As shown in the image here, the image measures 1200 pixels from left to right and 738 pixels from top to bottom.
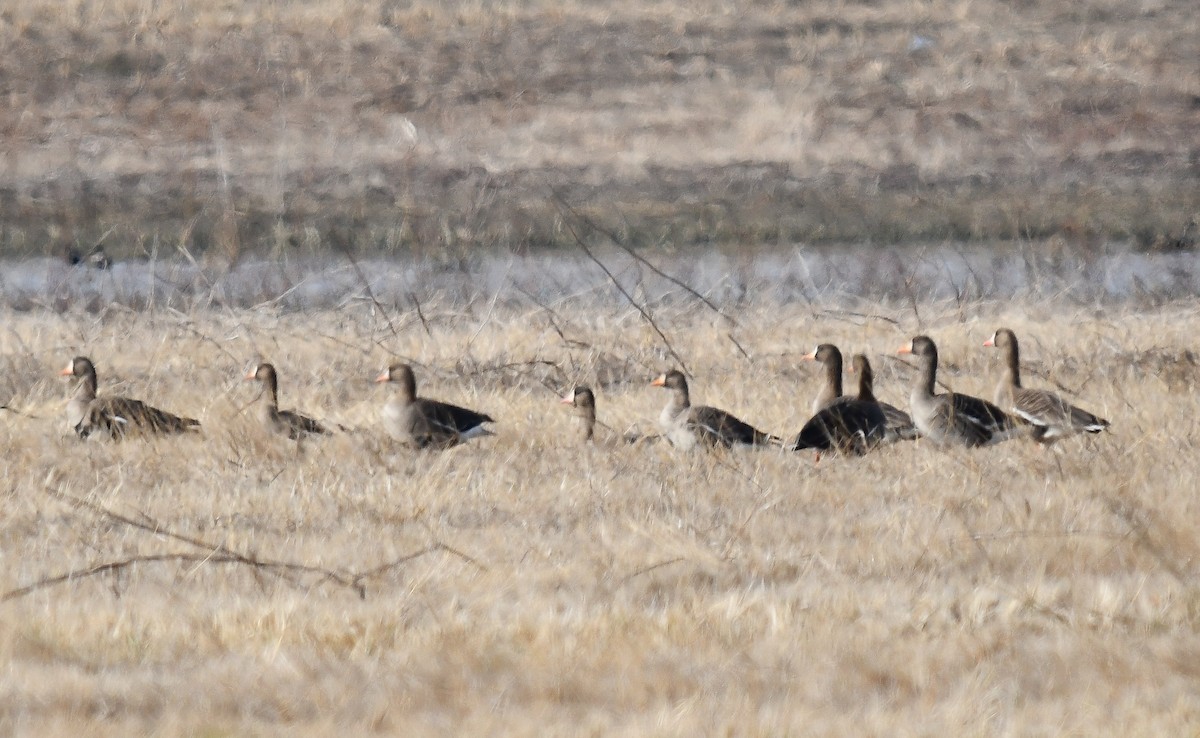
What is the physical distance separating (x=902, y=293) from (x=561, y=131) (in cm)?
1241

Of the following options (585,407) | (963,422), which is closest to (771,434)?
(585,407)

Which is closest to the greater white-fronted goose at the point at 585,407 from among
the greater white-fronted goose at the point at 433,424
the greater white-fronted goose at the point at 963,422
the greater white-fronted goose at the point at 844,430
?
the greater white-fronted goose at the point at 433,424

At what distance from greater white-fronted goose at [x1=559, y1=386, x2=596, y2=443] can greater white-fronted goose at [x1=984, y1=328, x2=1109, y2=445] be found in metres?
2.15

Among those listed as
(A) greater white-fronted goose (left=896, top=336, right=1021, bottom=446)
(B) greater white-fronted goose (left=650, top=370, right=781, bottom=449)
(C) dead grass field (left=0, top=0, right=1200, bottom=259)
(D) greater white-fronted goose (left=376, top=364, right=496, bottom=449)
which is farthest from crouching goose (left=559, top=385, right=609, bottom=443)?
(C) dead grass field (left=0, top=0, right=1200, bottom=259)

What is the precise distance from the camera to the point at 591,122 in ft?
91.8

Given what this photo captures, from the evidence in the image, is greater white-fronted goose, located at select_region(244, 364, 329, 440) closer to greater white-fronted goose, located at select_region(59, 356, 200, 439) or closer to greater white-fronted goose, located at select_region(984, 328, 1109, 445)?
greater white-fronted goose, located at select_region(59, 356, 200, 439)

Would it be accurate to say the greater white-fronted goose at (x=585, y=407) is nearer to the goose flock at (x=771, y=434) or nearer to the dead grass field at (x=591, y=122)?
the goose flock at (x=771, y=434)

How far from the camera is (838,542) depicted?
20.3 feet

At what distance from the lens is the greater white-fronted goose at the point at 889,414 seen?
8.47 meters

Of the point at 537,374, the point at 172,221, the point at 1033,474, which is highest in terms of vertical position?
the point at 1033,474

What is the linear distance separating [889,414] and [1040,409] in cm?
80

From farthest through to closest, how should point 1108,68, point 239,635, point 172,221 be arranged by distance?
point 1108,68, point 172,221, point 239,635

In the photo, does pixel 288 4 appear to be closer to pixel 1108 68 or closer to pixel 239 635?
pixel 1108 68

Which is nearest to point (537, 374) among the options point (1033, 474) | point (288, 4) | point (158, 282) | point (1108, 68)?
point (1033, 474)
